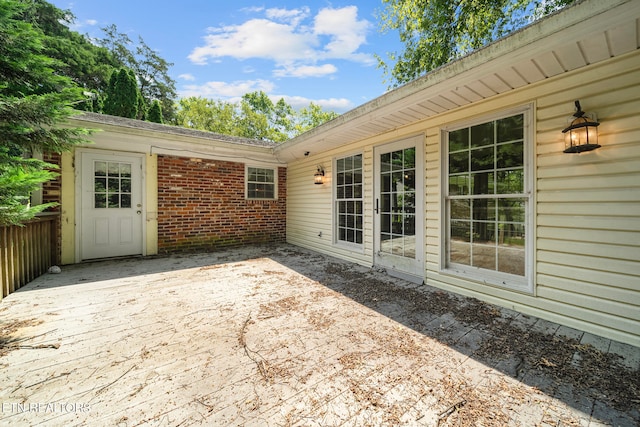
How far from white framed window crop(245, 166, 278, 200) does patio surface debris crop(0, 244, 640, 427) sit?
12.6 feet

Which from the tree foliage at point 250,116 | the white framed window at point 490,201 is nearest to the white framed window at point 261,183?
the white framed window at point 490,201

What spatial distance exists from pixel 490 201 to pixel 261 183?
17.5 feet

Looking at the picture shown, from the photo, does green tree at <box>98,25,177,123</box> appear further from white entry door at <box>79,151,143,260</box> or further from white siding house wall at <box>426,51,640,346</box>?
white siding house wall at <box>426,51,640,346</box>

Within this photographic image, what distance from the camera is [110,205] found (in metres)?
4.96

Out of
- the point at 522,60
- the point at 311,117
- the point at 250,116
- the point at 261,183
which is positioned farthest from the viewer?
the point at 311,117

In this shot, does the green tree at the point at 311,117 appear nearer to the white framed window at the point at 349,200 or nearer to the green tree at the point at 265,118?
the green tree at the point at 265,118

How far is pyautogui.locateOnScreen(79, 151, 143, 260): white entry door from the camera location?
186 inches

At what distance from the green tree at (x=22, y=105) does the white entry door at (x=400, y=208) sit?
3.88m

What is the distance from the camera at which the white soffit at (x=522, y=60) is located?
1.72 meters

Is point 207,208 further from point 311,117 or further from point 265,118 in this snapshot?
point 311,117

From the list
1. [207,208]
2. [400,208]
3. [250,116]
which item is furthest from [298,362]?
[250,116]

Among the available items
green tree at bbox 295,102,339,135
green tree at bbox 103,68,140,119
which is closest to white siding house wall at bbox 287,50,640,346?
green tree at bbox 103,68,140,119

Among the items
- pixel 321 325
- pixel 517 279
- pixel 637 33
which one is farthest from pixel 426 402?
pixel 637 33

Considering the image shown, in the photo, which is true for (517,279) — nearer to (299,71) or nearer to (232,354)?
(232,354)
